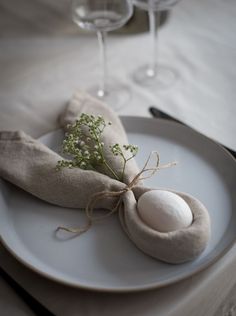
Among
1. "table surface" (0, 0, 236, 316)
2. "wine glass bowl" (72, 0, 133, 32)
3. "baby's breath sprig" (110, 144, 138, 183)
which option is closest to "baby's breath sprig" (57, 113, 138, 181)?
"baby's breath sprig" (110, 144, 138, 183)

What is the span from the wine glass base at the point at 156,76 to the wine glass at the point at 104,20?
0.04 metres

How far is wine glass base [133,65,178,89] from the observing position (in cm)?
92

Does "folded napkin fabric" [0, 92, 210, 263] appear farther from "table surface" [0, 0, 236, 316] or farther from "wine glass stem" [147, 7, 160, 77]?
"wine glass stem" [147, 7, 160, 77]

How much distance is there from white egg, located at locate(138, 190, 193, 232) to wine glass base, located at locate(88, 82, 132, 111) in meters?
0.34

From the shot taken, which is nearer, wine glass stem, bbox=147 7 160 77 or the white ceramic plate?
the white ceramic plate

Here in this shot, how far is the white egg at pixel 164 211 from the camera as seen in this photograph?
53 cm

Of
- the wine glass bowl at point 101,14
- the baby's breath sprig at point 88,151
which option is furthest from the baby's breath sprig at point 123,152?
the wine glass bowl at point 101,14

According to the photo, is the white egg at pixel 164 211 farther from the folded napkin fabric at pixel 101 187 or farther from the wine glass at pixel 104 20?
the wine glass at pixel 104 20

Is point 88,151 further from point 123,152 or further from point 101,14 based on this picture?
point 101,14

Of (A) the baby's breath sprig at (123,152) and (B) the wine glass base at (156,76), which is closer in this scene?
(A) the baby's breath sprig at (123,152)

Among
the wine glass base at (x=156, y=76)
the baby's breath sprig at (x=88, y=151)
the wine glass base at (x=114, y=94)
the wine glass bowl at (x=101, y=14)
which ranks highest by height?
the wine glass bowl at (x=101, y=14)

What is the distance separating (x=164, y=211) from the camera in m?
0.54

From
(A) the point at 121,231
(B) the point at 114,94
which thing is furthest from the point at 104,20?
(A) the point at 121,231

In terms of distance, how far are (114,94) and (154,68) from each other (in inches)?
4.3
